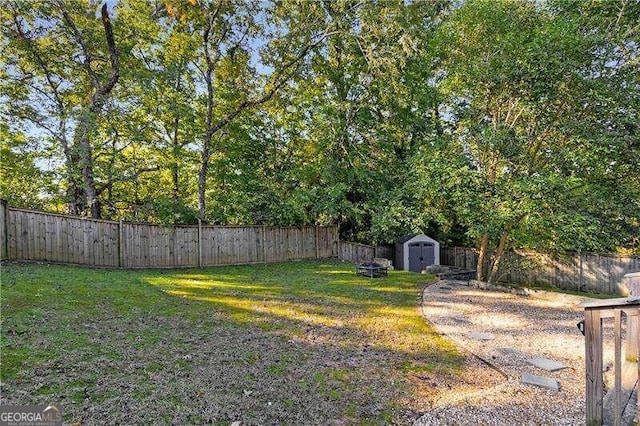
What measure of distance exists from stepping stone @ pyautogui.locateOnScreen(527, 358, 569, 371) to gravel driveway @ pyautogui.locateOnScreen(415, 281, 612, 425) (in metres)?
0.07

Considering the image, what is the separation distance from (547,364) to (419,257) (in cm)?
993

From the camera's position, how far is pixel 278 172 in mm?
13492

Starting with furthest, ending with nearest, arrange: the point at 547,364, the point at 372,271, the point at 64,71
→ the point at 64,71, the point at 372,271, the point at 547,364

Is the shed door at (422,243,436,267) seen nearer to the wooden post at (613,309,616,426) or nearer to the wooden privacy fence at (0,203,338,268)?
the wooden privacy fence at (0,203,338,268)

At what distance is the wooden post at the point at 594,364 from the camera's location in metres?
2.40

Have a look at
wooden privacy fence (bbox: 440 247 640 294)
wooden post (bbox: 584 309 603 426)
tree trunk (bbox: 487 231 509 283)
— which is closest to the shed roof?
wooden privacy fence (bbox: 440 247 640 294)

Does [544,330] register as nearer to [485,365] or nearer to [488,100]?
[485,365]

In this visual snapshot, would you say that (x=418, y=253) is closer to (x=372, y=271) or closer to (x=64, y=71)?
(x=372, y=271)

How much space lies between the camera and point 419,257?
1378 cm

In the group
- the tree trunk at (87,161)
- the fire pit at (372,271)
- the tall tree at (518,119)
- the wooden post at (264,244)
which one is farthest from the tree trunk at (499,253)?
the tree trunk at (87,161)

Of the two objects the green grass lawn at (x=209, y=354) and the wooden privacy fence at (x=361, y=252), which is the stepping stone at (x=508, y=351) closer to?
the green grass lawn at (x=209, y=354)

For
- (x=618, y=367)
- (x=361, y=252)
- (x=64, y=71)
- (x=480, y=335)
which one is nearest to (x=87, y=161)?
(x=64, y=71)

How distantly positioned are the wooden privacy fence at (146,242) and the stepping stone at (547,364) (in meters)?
9.26

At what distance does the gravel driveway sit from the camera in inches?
112
